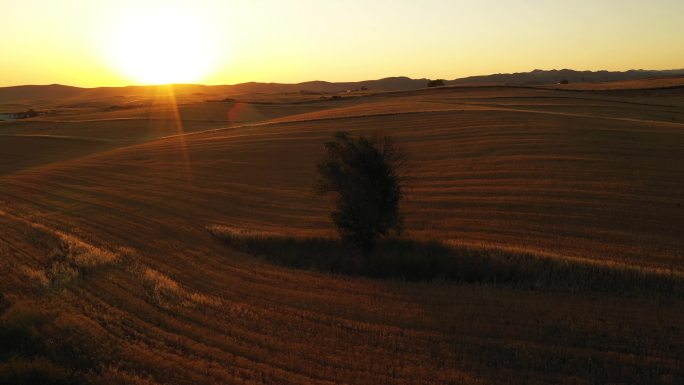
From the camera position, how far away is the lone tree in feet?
59.2

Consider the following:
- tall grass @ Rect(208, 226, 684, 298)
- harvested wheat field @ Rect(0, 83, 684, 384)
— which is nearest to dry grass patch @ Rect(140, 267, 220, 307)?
harvested wheat field @ Rect(0, 83, 684, 384)

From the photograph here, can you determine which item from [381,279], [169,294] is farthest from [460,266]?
[169,294]

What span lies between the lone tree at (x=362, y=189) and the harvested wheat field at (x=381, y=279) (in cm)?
138

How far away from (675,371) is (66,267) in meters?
15.1

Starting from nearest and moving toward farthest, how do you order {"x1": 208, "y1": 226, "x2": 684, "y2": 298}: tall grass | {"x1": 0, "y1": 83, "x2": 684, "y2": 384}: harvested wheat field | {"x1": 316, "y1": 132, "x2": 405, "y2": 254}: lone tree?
{"x1": 0, "y1": 83, "x2": 684, "y2": 384}: harvested wheat field, {"x1": 208, "y1": 226, "x2": 684, "y2": 298}: tall grass, {"x1": 316, "y1": 132, "x2": 405, "y2": 254}: lone tree

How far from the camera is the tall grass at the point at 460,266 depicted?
46.5ft

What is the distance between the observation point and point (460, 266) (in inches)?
627

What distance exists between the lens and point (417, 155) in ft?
113

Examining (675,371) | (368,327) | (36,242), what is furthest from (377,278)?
→ (36,242)

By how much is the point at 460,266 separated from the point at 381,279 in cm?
230

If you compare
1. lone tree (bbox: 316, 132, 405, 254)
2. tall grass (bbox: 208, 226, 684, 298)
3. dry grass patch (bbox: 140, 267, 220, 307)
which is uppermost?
lone tree (bbox: 316, 132, 405, 254)

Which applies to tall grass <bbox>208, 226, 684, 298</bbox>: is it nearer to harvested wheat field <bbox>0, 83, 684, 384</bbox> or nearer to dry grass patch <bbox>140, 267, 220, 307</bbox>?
harvested wheat field <bbox>0, 83, 684, 384</bbox>

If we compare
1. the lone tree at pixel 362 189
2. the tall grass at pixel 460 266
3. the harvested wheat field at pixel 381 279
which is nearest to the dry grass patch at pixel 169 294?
the harvested wheat field at pixel 381 279

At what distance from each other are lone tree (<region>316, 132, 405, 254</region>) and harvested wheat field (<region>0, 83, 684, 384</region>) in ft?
4.54
